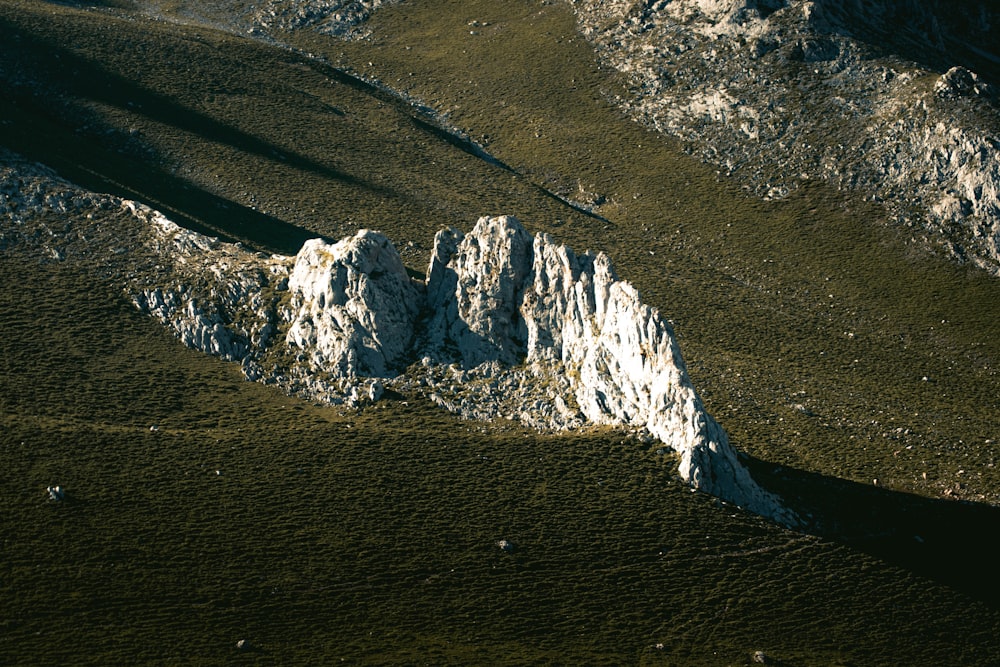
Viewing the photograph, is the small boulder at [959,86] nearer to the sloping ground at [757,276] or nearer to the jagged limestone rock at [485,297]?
the sloping ground at [757,276]

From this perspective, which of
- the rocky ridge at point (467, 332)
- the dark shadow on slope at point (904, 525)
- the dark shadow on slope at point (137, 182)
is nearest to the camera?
the dark shadow on slope at point (904, 525)

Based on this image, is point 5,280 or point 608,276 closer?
point 608,276

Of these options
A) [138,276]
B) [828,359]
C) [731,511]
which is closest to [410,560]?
[731,511]

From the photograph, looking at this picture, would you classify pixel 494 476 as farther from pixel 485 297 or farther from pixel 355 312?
pixel 355 312

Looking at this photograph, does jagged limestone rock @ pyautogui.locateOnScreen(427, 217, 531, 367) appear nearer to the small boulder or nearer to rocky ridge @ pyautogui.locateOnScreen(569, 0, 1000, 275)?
rocky ridge @ pyautogui.locateOnScreen(569, 0, 1000, 275)

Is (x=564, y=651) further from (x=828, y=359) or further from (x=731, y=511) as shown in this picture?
(x=828, y=359)

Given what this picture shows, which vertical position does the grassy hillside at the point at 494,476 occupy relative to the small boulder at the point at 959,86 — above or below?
below

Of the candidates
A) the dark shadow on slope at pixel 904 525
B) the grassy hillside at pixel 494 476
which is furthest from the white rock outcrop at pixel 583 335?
the dark shadow on slope at pixel 904 525
